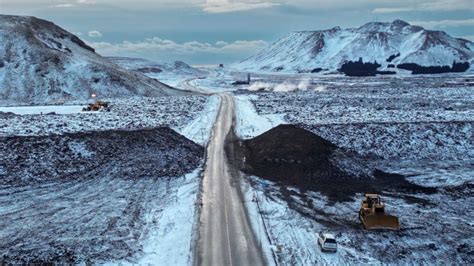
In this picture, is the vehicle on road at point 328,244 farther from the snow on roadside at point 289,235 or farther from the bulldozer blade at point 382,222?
the bulldozer blade at point 382,222

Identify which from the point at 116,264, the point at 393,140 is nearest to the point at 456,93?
the point at 393,140

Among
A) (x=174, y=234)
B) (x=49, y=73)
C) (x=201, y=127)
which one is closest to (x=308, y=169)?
(x=174, y=234)

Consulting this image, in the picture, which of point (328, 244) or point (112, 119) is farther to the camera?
point (112, 119)

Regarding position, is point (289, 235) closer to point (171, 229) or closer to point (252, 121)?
point (171, 229)

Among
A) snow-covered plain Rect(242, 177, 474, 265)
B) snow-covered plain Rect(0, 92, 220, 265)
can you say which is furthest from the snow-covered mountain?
snow-covered plain Rect(242, 177, 474, 265)

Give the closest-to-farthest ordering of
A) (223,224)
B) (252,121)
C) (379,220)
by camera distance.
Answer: (379,220), (223,224), (252,121)

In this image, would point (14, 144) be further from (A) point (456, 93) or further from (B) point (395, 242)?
(A) point (456, 93)

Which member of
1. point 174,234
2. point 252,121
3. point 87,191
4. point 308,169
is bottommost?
point 174,234

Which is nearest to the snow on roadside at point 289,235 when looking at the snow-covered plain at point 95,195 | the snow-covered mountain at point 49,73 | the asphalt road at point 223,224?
the asphalt road at point 223,224
